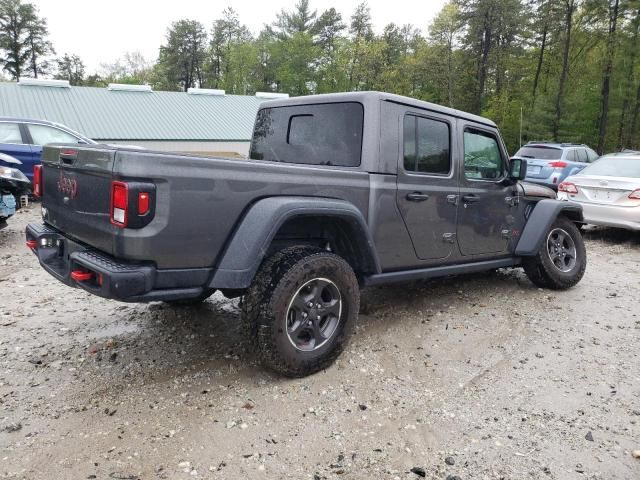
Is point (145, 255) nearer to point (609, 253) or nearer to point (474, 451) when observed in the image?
point (474, 451)

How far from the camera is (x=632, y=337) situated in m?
4.04

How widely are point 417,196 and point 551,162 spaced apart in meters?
10.1

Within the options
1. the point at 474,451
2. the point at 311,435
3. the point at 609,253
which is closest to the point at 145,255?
the point at 311,435

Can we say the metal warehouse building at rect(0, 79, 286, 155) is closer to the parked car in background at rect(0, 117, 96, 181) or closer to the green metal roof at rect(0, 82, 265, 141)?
the green metal roof at rect(0, 82, 265, 141)

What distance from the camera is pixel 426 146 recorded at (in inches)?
→ 152

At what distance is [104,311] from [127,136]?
22052mm

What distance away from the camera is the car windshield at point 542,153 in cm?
1241

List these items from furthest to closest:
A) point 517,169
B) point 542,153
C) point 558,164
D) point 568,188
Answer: point 542,153 < point 558,164 < point 568,188 < point 517,169

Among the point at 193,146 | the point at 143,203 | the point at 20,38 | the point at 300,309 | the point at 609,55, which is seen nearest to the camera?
the point at 143,203

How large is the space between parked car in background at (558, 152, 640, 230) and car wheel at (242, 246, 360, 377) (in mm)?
6096

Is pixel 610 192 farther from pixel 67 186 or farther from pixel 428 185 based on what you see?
pixel 67 186

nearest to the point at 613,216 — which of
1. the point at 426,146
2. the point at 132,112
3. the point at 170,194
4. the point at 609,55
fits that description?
the point at 426,146

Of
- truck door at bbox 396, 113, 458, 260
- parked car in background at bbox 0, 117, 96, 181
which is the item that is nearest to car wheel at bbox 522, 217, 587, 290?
truck door at bbox 396, 113, 458, 260

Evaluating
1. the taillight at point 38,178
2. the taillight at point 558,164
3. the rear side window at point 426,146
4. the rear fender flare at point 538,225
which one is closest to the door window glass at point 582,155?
the taillight at point 558,164
